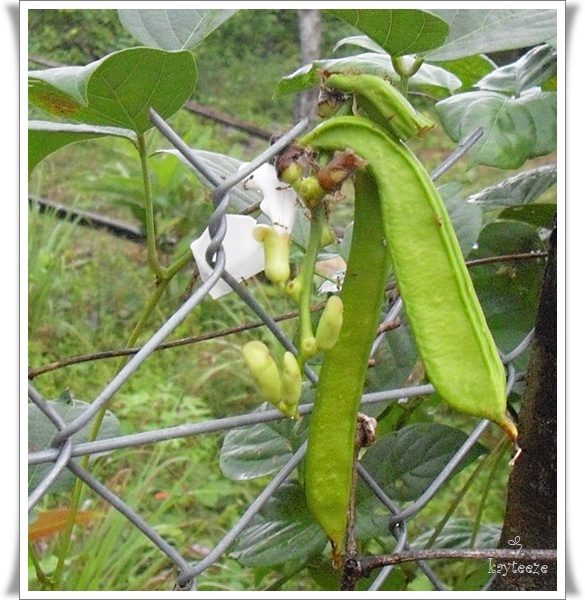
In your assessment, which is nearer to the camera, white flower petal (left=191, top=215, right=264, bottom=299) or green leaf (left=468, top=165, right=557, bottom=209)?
white flower petal (left=191, top=215, right=264, bottom=299)

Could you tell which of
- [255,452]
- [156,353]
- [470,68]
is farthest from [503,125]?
[156,353]

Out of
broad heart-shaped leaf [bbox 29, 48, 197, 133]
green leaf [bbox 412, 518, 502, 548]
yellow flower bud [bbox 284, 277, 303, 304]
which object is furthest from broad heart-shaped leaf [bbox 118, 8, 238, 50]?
A: green leaf [bbox 412, 518, 502, 548]

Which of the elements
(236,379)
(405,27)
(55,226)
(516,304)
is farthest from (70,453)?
(55,226)

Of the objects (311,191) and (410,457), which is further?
(410,457)

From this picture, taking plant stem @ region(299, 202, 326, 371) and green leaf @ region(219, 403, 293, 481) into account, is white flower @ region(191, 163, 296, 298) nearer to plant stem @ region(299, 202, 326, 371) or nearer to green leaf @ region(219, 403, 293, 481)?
plant stem @ region(299, 202, 326, 371)

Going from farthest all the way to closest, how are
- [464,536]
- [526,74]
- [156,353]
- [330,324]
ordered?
1. [156,353]
2. [464,536]
3. [526,74]
4. [330,324]

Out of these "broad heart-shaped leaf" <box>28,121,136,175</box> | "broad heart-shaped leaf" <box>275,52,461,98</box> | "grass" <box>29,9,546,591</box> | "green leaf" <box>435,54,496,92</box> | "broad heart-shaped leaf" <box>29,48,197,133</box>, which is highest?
"green leaf" <box>435,54,496,92</box>

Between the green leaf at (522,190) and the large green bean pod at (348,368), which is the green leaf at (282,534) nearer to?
the large green bean pod at (348,368)

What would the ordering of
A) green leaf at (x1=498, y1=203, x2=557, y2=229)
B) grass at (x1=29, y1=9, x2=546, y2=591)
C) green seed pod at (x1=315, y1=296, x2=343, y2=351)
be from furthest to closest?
grass at (x1=29, y1=9, x2=546, y2=591)
green leaf at (x1=498, y1=203, x2=557, y2=229)
green seed pod at (x1=315, y1=296, x2=343, y2=351)

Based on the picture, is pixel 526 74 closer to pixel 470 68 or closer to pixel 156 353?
pixel 470 68
